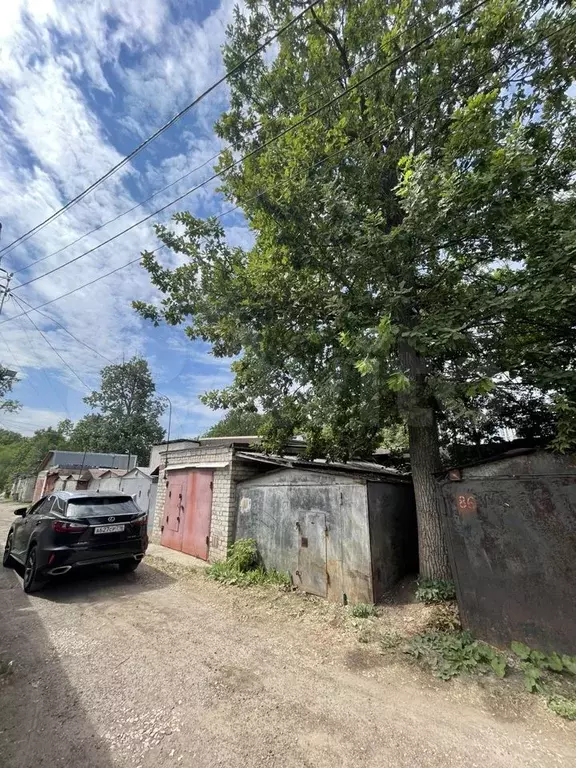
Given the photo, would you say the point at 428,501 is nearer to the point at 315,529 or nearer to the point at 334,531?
the point at 334,531

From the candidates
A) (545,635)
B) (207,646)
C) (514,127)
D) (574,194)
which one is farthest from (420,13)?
(207,646)

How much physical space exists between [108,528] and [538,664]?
20.6 feet

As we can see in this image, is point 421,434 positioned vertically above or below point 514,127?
below

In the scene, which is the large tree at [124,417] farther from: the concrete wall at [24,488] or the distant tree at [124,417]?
the concrete wall at [24,488]

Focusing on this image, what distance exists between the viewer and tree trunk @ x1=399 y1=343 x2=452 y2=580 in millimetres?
5395

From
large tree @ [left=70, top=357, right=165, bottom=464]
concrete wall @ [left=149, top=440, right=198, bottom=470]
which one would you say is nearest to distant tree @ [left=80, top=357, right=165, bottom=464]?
large tree @ [left=70, top=357, right=165, bottom=464]

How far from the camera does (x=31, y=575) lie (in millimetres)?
5523

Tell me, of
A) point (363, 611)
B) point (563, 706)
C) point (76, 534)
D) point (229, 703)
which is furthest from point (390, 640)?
point (76, 534)

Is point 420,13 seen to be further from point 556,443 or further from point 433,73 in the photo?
point 556,443

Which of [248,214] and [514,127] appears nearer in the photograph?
[514,127]

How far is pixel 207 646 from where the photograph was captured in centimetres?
400

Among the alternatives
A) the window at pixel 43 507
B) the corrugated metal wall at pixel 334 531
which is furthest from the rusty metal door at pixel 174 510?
the window at pixel 43 507

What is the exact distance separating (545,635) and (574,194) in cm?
601

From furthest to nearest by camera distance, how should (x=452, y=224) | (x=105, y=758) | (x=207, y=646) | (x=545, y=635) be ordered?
→ 1. (x=452, y=224)
2. (x=207, y=646)
3. (x=545, y=635)
4. (x=105, y=758)
